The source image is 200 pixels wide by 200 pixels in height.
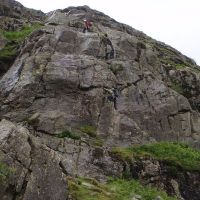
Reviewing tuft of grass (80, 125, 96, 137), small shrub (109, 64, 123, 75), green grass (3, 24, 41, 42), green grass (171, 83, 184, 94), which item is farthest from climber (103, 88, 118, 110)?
green grass (3, 24, 41, 42)

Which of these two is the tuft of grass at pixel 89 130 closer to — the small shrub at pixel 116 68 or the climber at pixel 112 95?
the climber at pixel 112 95

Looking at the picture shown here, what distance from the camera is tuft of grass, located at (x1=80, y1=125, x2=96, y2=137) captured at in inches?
1558

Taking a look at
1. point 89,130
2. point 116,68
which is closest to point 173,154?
point 89,130

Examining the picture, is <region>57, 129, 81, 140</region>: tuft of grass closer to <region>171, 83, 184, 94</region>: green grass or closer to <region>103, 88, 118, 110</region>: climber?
<region>103, 88, 118, 110</region>: climber

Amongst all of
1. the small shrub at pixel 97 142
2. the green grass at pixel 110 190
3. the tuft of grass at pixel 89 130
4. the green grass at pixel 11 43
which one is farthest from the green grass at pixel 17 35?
the green grass at pixel 110 190

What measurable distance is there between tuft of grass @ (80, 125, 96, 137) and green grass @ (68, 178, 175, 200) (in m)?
6.23

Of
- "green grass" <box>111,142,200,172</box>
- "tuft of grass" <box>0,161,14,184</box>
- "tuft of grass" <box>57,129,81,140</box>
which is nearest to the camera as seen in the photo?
"tuft of grass" <box>0,161,14,184</box>

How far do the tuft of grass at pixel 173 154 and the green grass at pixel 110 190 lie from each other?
4.31 meters

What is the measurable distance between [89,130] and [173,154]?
7.01m

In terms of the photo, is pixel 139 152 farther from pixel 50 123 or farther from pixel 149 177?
pixel 50 123

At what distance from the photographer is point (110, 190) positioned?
97.9 feet

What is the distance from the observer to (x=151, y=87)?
47.8m

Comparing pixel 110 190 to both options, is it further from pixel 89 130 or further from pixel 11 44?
pixel 11 44

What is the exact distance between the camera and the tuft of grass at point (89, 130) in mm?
39562
